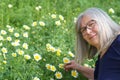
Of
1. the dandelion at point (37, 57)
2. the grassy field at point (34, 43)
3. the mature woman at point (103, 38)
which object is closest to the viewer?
the mature woman at point (103, 38)

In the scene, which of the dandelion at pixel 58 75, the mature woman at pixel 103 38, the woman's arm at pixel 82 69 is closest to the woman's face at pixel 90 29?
the mature woman at pixel 103 38

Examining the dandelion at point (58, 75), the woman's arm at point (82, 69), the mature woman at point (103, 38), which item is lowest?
the dandelion at point (58, 75)

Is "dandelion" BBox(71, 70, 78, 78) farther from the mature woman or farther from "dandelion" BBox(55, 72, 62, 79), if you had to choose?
the mature woman

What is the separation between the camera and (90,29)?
2957 millimetres

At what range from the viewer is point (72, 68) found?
138 inches

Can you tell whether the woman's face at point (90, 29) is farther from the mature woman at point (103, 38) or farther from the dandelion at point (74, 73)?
the dandelion at point (74, 73)

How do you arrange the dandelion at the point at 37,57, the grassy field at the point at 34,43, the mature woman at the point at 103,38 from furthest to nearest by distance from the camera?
the dandelion at the point at 37,57, the grassy field at the point at 34,43, the mature woman at the point at 103,38

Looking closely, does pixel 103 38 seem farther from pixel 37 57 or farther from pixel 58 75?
pixel 37 57

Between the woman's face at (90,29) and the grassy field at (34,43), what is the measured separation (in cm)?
61

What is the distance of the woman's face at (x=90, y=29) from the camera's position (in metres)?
2.95

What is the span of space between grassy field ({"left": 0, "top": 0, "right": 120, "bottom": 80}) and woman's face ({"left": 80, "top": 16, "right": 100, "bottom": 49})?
0.61 metres

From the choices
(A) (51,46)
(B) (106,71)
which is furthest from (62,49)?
(B) (106,71)

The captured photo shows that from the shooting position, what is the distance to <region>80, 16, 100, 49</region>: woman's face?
9.68 feet

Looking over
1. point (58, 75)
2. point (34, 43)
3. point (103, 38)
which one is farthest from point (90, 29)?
point (34, 43)
